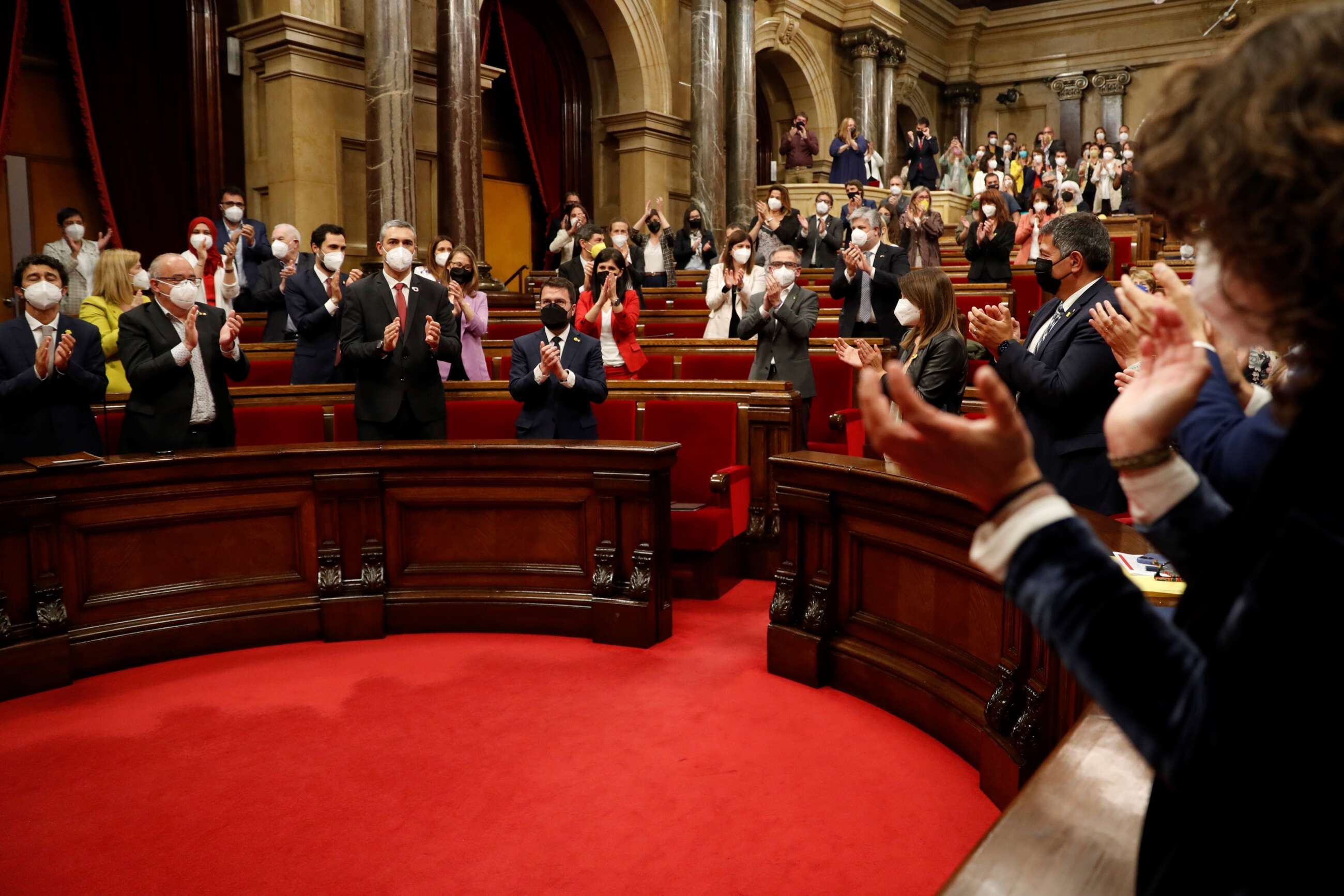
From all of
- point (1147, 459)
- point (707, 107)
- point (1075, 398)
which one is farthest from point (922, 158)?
point (1147, 459)

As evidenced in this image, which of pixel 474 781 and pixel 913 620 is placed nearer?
pixel 474 781

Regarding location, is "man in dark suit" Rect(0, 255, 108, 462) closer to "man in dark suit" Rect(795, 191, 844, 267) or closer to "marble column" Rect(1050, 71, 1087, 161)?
"man in dark suit" Rect(795, 191, 844, 267)

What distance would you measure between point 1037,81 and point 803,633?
2075 cm

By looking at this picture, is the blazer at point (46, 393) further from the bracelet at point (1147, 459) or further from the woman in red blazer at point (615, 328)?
the bracelet at point (1147, 459)

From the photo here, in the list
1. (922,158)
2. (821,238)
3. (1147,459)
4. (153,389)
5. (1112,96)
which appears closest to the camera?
(1147,459)

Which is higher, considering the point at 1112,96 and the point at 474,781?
the point at 1112,96

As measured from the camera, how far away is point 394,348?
4238 mm

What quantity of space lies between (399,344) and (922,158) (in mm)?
12334

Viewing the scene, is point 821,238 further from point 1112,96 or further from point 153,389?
point 1112,96

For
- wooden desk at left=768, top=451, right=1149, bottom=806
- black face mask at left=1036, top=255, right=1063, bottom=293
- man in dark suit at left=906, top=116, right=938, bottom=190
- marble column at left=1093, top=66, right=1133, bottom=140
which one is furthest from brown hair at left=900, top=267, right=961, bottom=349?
marble column at left=1093, top=66, right=1133, bottom=140

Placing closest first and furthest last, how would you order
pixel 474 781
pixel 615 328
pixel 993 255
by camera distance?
1. pixel 474 781
2. pixel 615 328
3. pixel 993 255

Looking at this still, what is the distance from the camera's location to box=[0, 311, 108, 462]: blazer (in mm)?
3762

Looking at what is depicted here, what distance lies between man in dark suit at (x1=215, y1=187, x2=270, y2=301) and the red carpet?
4.05m

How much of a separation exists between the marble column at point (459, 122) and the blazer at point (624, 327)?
11.9 feet
